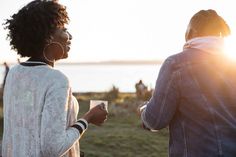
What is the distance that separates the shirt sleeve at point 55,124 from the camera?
2.57m

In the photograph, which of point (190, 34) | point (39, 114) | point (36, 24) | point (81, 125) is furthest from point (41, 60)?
point (190, 34)

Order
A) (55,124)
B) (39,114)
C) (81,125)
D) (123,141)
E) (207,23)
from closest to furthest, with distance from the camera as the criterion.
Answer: (55,124)
(39,114)
(81,125)
(207,23)
(123,141)

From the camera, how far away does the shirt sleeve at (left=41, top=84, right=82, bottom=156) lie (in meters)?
2.57

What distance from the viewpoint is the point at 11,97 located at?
2840 mm

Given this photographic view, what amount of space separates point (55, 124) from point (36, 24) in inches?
22.7

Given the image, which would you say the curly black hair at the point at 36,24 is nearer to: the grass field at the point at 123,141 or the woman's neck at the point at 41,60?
the woman's neck at the point at 41,60

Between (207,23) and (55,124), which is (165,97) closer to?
(207,23)

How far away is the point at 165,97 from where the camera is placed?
2.88m

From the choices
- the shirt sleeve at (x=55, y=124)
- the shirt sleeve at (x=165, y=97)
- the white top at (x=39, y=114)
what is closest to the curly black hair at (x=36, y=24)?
the white top at (x=39, y=114)

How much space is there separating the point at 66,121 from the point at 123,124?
10.6 meters

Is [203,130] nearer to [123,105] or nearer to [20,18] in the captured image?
[20,18]

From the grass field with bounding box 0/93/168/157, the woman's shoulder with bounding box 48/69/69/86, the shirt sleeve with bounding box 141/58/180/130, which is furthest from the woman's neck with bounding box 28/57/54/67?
the grass field with bounding box 0/93/168/157

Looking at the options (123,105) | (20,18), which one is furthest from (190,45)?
(123,105)

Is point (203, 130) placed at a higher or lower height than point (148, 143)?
higher
